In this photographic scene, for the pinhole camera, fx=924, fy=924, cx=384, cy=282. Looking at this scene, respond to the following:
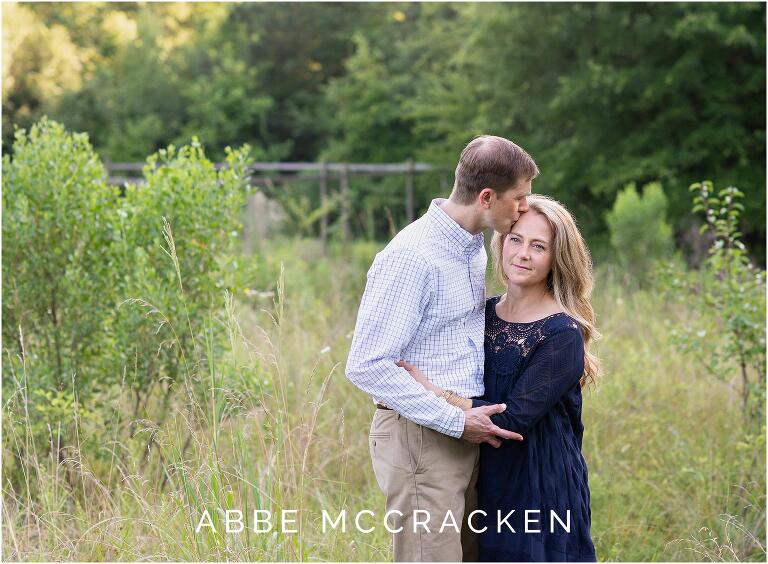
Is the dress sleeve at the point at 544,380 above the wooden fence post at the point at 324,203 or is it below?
above

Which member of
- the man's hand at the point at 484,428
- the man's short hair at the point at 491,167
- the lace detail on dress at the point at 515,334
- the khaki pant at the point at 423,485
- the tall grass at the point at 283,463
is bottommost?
the tall grass at the point at 283,463

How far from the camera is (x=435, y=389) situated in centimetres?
285

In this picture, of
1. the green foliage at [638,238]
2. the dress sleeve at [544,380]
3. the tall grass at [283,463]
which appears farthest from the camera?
the green foliage at [638,238]

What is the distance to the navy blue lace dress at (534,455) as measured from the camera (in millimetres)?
2896

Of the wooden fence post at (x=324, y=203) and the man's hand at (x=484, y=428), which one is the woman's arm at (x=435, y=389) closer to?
the man's hand at (x=484, y=428)

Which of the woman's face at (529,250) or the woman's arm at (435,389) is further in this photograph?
the woman's face at (529,250)

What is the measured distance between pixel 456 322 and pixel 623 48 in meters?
12.9

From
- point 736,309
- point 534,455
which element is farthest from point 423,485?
point 736,309

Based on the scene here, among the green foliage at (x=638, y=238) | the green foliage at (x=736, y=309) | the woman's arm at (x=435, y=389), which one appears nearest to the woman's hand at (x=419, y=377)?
the woman's arm at (x=435, y=389)

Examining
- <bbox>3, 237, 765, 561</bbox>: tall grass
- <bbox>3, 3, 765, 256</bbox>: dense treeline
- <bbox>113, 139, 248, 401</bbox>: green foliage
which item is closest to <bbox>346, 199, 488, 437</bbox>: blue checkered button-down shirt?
<bbox>3, 237, 765, 561</bbox>: tall grass

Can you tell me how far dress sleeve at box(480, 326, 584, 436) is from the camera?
113 inches

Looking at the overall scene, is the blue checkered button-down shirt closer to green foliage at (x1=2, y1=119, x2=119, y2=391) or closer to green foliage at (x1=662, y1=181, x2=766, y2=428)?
green foliage at (x1=2, y1=119, x2=119, y2=391)

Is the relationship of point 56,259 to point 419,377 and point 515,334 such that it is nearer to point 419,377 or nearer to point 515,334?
point 419,377

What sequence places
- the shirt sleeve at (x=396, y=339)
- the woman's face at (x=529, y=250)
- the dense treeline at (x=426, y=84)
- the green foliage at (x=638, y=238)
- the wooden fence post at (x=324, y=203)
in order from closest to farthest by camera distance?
1. the shirt sleeve at (x=396, y=339)
2. the woman's face at (x=529, y=250)
3. the green foliage at (x=638, y=238)
4. the wooden fence post at (x=324, y=203)
5. the dense treeline at (x=426, y=84)
